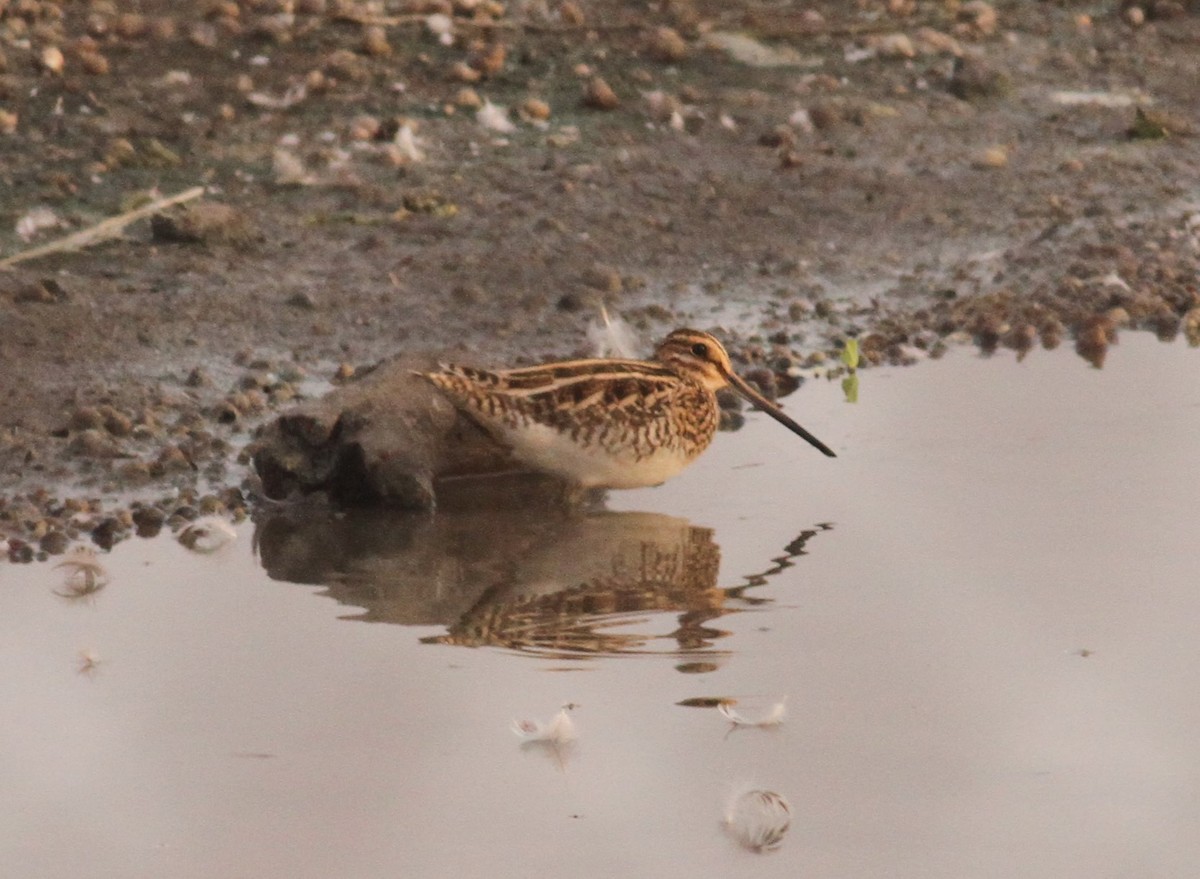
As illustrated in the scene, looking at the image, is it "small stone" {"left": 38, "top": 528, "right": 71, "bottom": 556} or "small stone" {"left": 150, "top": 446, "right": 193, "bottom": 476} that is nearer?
"small stone" {"left": 38, "top": 528, "right": 71, "bottom": 556}

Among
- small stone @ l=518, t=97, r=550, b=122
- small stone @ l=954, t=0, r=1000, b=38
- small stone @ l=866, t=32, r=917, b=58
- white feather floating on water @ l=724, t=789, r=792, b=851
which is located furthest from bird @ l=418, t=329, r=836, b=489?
small stone @ l=954, t=0, r=1000, b=38

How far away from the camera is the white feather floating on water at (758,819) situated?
13.6 feet

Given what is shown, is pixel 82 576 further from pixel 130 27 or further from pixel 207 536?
pixel 130 27

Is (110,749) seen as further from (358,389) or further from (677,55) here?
(677,55)

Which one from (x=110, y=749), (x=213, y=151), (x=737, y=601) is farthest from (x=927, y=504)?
(x=213, y=151)

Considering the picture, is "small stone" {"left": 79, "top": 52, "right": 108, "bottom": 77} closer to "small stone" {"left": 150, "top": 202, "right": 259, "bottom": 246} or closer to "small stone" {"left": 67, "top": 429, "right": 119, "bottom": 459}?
"small stone" {"left": 150, "top": 202, "right": 259, "bottom": 246}

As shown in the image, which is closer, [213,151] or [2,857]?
[2,857]

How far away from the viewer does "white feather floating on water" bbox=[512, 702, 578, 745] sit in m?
4.59

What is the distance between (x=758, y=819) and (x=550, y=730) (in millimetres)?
558

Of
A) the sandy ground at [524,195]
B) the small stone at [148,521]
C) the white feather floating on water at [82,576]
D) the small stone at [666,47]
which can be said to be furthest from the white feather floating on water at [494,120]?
the white feather floating on water at [82,576]

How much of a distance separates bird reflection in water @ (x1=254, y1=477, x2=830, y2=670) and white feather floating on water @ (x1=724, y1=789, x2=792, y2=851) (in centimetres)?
76

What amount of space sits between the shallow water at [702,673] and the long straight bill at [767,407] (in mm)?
97

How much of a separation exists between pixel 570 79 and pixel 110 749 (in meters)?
5.70

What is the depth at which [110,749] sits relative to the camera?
14.9 ft
